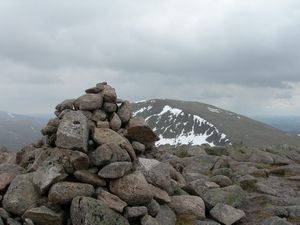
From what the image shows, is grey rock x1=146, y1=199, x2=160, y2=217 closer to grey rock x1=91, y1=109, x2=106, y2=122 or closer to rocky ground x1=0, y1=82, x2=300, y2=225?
rocky ground x1=0, y1=82, x2=300, y2=225

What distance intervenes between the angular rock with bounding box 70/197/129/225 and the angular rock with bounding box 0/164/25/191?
174 inches

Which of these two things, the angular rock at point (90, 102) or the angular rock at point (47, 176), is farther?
the angular rock at point (90, 102)

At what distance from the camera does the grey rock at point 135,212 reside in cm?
1788

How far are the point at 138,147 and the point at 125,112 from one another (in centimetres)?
224

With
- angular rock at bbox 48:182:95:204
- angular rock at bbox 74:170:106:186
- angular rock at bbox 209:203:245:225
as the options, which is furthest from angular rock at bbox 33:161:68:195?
angular rock at bbox 209:203:245:225

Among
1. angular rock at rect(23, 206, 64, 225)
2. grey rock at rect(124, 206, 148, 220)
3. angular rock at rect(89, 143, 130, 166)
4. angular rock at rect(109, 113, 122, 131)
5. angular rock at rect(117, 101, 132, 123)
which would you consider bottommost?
angular rock at rect(23, 206, 64, 225)

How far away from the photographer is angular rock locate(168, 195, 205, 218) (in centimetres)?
2073

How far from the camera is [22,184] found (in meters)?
19.0

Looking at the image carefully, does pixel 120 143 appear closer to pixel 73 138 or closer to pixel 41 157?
pixel 73 138

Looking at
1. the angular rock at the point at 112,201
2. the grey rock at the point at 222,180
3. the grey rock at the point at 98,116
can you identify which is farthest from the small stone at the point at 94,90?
the grey rock at the point at 222,180

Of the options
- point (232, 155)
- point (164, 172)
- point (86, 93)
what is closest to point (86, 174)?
point (164, 172)

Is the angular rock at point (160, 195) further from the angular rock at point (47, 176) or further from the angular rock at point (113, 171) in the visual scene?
the angular rock at point (47, 176)

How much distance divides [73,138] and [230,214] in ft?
29.1

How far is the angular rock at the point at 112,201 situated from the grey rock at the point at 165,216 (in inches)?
80.6
